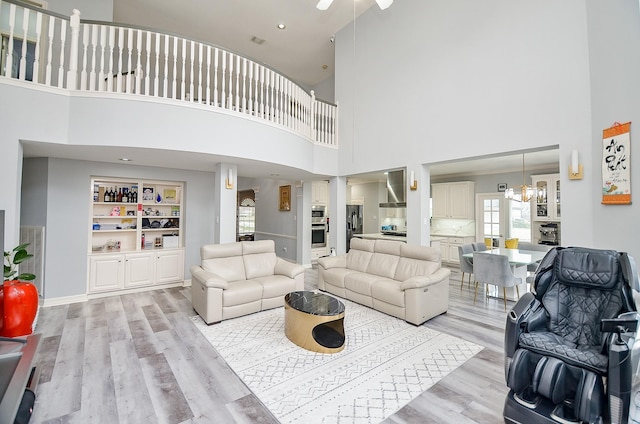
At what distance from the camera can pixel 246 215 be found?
11.0 meters

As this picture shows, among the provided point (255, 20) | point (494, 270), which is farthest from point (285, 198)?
point (494, 270)

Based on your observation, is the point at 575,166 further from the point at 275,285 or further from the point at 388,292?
the point at 275,285

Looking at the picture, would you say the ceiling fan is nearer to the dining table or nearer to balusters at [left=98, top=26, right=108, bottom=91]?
balusters at [left=98, top=26, right=108, bottom=91]

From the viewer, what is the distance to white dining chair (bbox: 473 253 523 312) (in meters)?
4.22

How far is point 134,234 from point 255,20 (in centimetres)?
542

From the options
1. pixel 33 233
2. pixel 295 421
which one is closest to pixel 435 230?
pixel 295 421

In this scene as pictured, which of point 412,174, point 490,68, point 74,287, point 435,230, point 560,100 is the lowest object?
point 74,287

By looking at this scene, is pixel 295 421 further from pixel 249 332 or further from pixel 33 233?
pixel 33 233

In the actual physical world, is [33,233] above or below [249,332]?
above

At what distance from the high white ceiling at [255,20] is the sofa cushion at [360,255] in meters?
3.80

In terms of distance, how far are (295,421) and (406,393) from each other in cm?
97

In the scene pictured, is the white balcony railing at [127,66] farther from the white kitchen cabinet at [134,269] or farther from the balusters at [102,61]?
the white kitchen cabinet at [134,269]

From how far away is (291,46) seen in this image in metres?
7.52

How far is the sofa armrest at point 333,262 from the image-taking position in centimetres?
539
